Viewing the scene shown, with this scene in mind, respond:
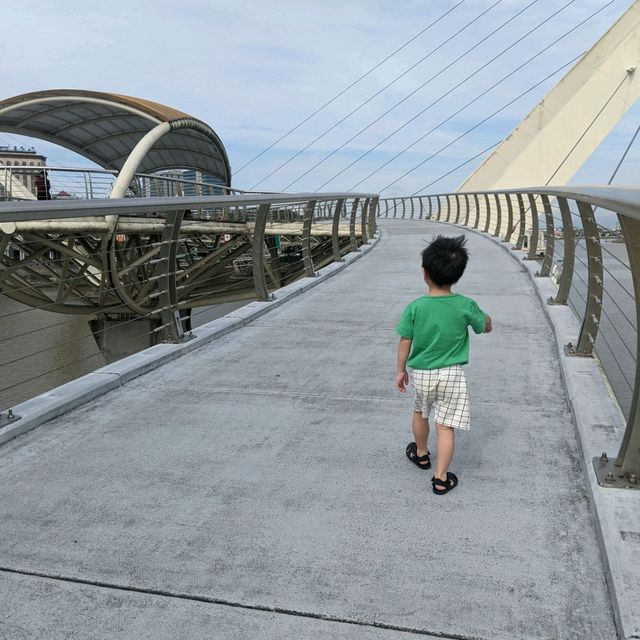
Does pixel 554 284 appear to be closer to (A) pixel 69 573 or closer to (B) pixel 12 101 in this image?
(A) pixel 69 573

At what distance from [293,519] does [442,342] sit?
86 cm

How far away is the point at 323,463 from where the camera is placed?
282 cm

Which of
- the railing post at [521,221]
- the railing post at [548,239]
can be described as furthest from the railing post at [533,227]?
the railing post at [521,221]

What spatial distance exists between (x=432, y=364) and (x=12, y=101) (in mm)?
31366

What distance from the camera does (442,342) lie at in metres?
2.58

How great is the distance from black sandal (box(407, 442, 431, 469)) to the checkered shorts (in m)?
0.23

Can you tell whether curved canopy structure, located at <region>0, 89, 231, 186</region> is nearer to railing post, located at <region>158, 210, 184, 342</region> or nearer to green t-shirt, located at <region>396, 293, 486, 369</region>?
railing post, located at <region>158, 210, 184, 342</region>

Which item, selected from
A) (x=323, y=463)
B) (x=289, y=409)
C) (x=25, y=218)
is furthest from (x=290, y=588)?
(x=25, y=218)

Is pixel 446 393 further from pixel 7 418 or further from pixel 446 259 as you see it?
pixel 7 418

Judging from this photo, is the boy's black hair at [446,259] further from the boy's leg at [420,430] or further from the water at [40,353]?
the water at [40,353]

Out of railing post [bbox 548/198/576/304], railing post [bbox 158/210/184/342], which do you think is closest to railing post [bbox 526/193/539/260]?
railing post [bbox 548/198/576/304]

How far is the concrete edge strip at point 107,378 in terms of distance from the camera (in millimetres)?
3295

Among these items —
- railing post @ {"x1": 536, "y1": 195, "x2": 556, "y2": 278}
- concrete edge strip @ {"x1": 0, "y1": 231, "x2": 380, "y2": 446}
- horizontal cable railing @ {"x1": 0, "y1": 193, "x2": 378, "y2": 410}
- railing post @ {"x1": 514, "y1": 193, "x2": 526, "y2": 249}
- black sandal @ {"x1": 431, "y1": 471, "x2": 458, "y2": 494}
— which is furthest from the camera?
railing post @ {"x1": 514, "y1": 193, "x2": 526, "y2": 249}

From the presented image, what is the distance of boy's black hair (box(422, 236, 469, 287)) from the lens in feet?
8.27
